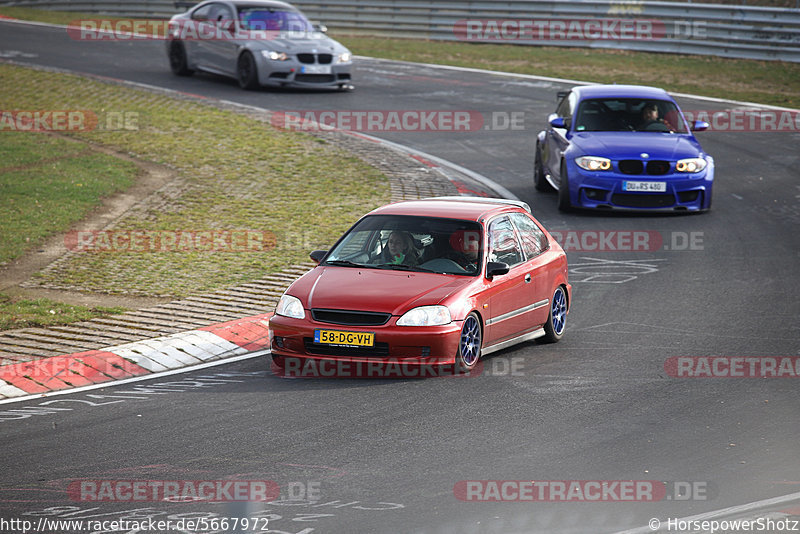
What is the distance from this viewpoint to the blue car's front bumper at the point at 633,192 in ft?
55.2

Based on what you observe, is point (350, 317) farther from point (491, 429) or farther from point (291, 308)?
point (491, 429)

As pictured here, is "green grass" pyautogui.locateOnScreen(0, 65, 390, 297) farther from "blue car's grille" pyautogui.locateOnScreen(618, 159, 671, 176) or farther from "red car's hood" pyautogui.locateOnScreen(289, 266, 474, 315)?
"blue car's grille" pyautogui.locateOnScreen(618, 159, 671, 176)

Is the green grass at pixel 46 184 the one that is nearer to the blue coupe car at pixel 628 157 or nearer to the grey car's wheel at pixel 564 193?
the grey car's wheel at pixel 564 193

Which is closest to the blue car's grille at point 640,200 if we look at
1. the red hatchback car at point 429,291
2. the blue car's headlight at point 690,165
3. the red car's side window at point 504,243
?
the blue car's headlight at point 690,165

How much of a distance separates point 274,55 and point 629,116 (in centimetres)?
1023

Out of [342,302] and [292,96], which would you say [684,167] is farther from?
[292,96]

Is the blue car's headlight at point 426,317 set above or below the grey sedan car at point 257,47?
below

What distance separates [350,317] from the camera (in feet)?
31.8

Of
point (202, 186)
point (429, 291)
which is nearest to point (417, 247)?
point (429, 291)

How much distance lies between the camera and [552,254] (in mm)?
11570

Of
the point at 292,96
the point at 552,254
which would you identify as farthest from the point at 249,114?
the point at 552,254

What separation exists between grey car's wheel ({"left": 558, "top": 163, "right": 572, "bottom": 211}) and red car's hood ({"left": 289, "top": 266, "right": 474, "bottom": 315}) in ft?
23.5

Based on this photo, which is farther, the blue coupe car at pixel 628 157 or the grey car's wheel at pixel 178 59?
the grey car's wheel at pixel 178 59

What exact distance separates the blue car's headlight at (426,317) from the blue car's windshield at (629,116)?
28.5ft
